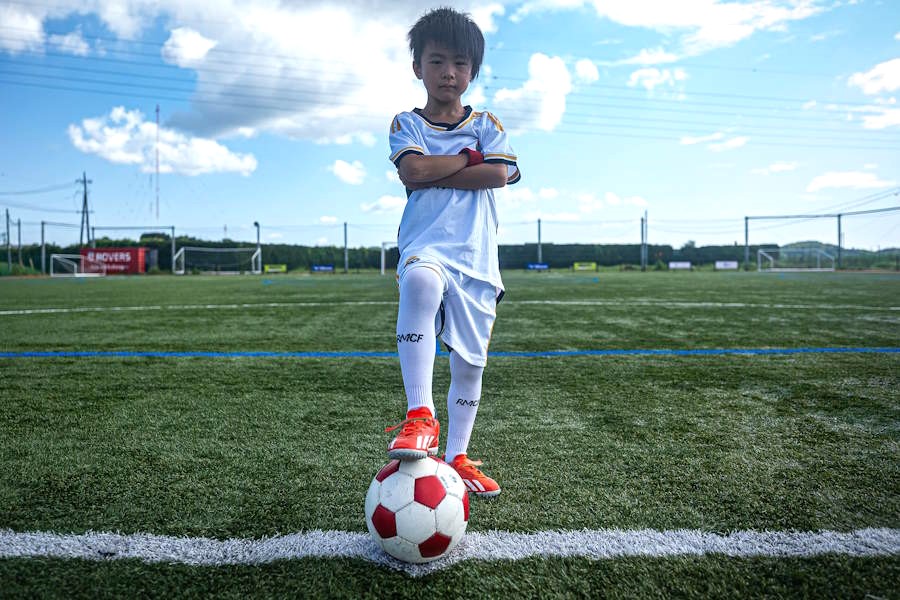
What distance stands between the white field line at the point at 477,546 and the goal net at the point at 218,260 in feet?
133

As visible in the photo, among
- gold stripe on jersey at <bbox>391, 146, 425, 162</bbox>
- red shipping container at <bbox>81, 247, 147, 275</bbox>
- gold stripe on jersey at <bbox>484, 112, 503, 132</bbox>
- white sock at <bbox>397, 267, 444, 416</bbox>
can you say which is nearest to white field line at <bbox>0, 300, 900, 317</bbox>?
gold stripe on jersey at <bbox>484, 112, 503, 132</bbox>

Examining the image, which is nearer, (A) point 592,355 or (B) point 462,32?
(B) point 462,32

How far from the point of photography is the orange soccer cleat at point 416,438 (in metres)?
1.66

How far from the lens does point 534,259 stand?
149 feet

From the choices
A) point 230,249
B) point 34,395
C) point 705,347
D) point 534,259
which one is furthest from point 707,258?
point 34,395

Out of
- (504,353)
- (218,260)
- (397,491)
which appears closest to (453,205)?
(397,491)

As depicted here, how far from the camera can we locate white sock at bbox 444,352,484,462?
87.0 inches

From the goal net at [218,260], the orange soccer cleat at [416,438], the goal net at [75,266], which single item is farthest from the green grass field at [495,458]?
the goal net at [218,260]

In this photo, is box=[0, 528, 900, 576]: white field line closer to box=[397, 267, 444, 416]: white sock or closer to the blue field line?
box=[397, 267, 444, 416]: white sock

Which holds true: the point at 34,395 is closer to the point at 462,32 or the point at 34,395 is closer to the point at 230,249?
the point at 462,32

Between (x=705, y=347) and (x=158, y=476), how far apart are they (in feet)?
14.5

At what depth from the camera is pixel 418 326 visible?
1.95m

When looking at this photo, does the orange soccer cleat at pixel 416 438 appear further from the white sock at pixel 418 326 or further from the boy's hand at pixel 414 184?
the boy's hand at pixel 414 184

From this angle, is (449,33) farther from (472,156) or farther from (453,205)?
(453,205)
